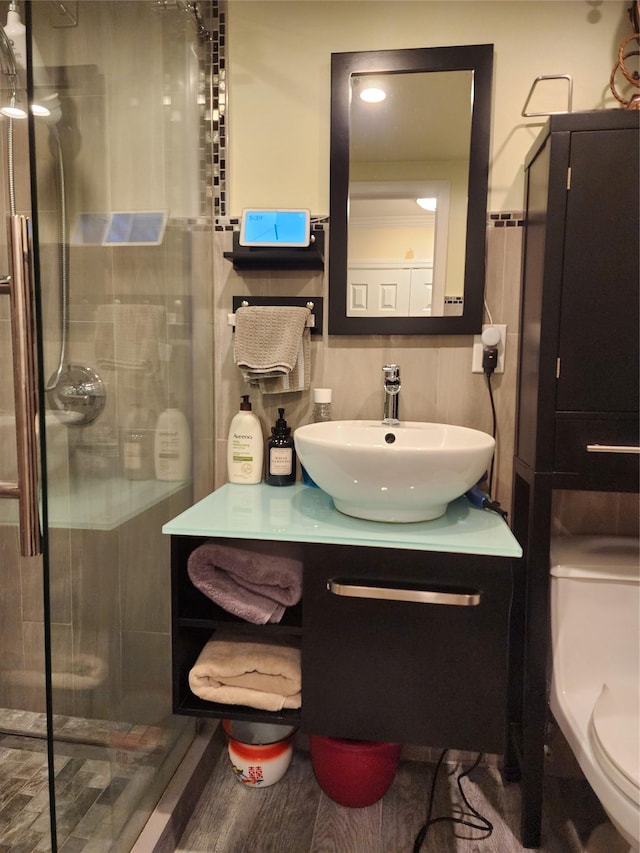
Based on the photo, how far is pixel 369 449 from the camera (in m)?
0.98

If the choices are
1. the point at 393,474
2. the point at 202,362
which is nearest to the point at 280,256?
the point at 202,362

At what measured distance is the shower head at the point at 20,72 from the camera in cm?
73

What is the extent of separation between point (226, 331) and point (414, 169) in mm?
705

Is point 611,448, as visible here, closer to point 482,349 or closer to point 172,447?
point 482,349

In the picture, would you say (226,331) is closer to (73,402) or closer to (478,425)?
(73,402)

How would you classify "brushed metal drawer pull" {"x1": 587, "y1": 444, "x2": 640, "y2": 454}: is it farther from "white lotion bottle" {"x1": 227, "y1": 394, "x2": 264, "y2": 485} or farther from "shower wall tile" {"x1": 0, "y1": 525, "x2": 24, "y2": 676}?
"shower wall tile" {"x1": 0, "y1": 525, "x2": 24, "y2": 676}

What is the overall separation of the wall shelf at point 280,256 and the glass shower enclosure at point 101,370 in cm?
11

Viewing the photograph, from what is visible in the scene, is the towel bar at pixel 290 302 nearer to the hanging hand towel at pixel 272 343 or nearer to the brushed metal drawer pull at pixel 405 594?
the hanging hand towel at pixel 272 343

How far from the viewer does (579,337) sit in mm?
1132

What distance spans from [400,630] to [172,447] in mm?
710

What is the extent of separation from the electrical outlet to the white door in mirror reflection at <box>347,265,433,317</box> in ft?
0.53

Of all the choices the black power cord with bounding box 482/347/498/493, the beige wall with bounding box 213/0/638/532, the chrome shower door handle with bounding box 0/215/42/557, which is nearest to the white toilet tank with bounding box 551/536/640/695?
the beige wall with bounding box 213/0/638/532

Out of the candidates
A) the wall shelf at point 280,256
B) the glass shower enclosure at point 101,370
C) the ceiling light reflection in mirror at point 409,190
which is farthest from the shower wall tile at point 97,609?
the ceiling light reflection in mirror at point 409,190

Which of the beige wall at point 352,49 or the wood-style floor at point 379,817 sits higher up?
the beige wall at point 352,49
